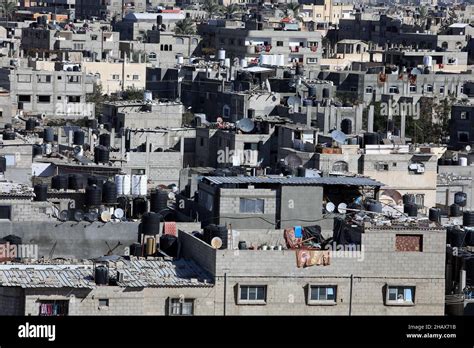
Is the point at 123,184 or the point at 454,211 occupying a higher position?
the point at 123,184

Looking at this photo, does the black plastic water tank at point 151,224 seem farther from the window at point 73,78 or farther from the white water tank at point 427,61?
the white water tank at point 427,61

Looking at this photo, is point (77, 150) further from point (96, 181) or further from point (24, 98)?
point (24, 98)

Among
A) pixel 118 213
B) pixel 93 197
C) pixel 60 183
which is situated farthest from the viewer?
pixel 60 183

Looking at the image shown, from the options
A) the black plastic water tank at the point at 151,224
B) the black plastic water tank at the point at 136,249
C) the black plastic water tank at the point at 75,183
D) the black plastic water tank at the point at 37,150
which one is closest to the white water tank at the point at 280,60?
the black plastic water tank at the point at 37,150

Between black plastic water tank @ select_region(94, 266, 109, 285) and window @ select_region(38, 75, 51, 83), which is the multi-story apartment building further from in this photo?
black plastic water tank @ select_region(94, 266, 109, 285)

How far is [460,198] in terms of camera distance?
1417 inches

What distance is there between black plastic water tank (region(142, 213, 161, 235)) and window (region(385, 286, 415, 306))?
14.4 feet

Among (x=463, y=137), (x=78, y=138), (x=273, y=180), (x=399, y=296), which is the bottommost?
(x=463, y=137)

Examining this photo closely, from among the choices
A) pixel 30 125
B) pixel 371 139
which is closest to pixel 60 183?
pixel 371 139

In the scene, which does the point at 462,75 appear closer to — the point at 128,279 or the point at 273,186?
the point at 273,186

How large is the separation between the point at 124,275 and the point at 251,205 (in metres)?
5.17

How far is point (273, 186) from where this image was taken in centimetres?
2497

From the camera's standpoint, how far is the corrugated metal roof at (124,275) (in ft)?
62.6

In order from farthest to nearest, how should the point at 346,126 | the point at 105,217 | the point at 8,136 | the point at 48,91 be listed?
the point at 48,91 < the point at 346,126 < the point at 8,136 < the point at 105,217
